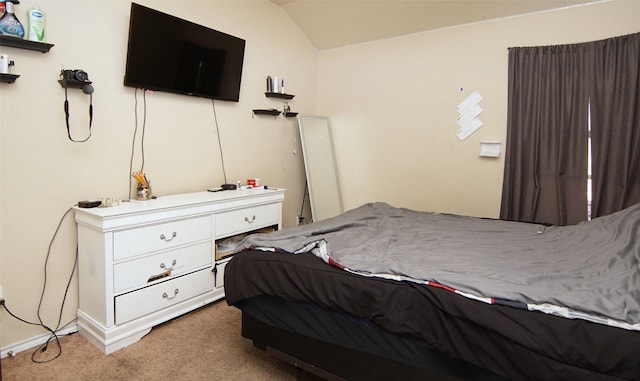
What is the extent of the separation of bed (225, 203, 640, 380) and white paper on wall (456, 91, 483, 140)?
1.37 meters

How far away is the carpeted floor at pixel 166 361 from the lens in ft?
5.82

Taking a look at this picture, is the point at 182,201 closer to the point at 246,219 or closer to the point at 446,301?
the point at 246,219

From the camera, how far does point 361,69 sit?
391 centimetres

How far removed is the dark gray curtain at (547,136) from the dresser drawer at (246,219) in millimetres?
1992

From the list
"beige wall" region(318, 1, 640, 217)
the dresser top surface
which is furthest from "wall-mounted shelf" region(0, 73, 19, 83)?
"beige wall" region(318, 1, 640, 217)

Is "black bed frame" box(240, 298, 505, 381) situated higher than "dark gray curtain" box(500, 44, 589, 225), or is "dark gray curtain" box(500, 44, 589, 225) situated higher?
"dark gray curtain" box(500, 44, 589, 225)

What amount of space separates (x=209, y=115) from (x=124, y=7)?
0.93m

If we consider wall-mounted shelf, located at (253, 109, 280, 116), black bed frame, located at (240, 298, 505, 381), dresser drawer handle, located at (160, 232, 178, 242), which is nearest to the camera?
black bed frame, located at (240, 298, 505, 381)

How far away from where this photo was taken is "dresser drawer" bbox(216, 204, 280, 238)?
2.56 meters

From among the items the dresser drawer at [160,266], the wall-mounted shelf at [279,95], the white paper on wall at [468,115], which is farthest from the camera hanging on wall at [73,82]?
the white paper on wall at [468,115]

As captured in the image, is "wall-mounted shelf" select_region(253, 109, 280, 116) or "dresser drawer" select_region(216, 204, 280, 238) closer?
"dresser drawer" select_region(216, 204, 280, 238)

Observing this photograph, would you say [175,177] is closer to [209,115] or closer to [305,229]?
[209,115]

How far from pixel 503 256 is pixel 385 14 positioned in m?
2.61

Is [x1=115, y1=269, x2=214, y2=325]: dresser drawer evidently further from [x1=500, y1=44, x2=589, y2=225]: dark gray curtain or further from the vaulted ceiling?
the vaulted ceiling
